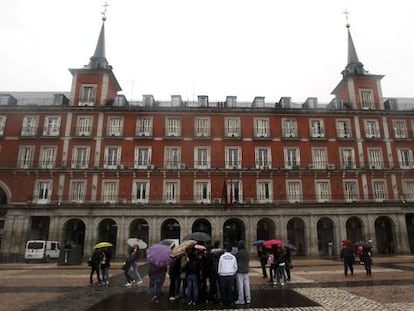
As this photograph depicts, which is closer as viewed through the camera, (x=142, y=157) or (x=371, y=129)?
(x=142, y=157)

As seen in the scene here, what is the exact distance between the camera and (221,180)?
113 ft

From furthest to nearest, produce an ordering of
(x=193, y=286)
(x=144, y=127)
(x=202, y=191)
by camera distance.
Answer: (x=144, y=127)
(x=202, y=191)
(x=193, y=286)

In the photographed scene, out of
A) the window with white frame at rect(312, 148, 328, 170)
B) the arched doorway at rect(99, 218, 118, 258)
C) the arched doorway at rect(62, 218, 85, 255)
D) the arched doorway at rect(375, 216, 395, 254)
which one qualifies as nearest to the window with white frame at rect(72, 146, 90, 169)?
the arched doorway at rect(62, 218, 85, 255)

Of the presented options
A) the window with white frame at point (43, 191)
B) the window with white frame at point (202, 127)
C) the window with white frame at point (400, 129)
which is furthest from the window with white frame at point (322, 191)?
the window with white frame at point (43, 191)

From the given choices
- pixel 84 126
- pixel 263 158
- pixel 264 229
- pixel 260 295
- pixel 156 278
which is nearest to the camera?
pixel 156 278

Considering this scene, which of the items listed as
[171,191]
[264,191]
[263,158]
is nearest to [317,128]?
[263,158]

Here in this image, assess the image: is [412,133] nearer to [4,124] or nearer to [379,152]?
[379,152]

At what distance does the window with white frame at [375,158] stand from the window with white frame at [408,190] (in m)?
3.24

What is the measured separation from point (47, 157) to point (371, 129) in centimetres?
3724

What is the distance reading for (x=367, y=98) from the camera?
3884 centimetres

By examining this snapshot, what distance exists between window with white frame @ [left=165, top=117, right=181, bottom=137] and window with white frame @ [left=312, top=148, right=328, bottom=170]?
15692 millimetres

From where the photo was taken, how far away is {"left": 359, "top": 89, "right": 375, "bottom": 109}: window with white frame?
38.5 metres

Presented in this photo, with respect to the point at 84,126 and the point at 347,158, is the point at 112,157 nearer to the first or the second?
the point at 84,126

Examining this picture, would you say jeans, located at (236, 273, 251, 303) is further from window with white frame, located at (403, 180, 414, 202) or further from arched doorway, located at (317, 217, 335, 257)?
Result: window with white frame, located at (403, 180, 414, 202)
